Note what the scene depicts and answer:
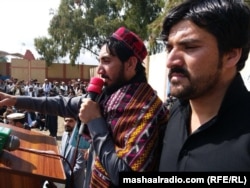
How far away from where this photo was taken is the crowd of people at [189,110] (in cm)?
135

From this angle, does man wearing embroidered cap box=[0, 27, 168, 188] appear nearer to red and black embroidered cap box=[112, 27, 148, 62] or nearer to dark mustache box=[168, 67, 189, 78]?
red and black embroidered cap box=[112, 27, 148, 62]

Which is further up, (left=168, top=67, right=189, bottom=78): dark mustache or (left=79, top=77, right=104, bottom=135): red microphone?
(left=168, top=67, right=189, bottom=78): dark mustache

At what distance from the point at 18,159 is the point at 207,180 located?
2.62ft

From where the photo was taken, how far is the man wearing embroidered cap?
5.10 ft

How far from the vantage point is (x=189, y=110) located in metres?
1.62

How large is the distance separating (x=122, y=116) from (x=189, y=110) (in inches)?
11.9

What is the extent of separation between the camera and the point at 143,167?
1536mm

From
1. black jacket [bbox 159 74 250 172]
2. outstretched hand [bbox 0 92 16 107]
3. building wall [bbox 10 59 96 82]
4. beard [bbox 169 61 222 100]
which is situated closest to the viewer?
black jacket [bbox 159 74 250 172]

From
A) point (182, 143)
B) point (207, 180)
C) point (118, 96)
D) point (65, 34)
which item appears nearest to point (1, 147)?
point (118, 96)

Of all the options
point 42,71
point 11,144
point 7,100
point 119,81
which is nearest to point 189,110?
point 119,81

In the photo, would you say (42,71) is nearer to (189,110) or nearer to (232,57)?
(189,110)

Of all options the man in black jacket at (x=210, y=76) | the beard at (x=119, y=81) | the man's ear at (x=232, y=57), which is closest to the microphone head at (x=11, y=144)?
the beard at (x=119, y=81)

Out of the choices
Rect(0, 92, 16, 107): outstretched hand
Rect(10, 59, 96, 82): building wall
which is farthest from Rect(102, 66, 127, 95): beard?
Rect(10, 59, 96, 82): building wall

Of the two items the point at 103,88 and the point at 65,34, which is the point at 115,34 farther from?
the point at 65,34
